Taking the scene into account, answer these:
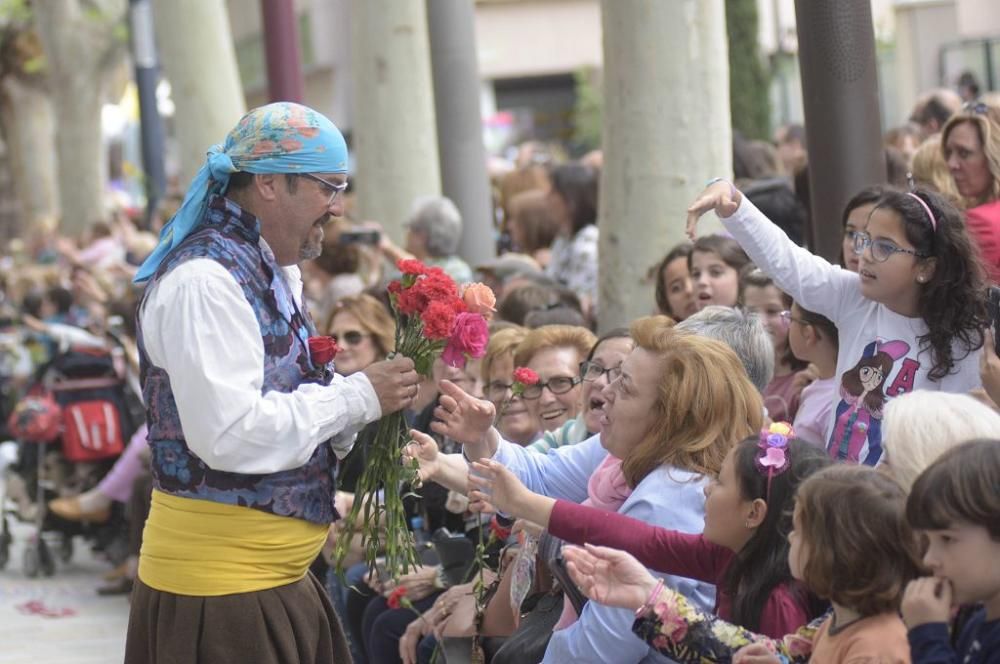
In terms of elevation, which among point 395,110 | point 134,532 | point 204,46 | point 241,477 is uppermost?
point 204,46

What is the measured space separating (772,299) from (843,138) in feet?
2.21

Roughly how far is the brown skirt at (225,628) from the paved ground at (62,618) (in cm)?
413

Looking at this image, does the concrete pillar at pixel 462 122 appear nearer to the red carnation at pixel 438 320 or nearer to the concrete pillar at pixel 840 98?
the concrete pillar at pixel 840 98

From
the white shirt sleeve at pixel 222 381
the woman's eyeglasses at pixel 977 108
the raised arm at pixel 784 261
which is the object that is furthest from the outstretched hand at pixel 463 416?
the woman's eyeglasses at pixel 977 108

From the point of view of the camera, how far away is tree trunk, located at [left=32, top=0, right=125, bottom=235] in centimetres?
2417

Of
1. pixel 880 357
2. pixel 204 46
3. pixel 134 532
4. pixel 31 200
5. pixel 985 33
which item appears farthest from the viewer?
pixel 31 200

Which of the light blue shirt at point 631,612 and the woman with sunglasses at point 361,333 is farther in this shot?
the woman with sunglasses at point 361,333

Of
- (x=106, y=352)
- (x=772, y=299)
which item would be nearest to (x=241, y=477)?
(x=772, y=299)

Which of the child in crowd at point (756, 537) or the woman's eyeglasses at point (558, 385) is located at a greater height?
the woman's eyeglasses at point (558, 385)

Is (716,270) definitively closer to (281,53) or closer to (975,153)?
(975,153)

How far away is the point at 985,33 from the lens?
60.7 ft

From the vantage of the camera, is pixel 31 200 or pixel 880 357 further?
pixel 31 200

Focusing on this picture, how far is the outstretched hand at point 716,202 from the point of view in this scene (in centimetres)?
501

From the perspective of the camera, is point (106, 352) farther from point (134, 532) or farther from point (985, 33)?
point (985, 33)
